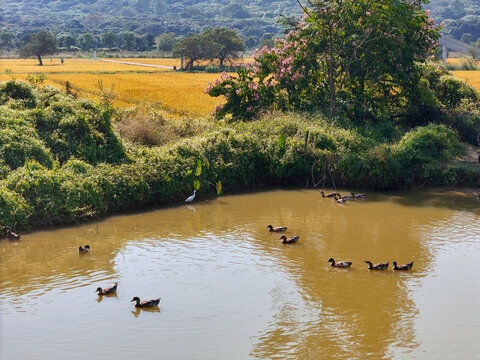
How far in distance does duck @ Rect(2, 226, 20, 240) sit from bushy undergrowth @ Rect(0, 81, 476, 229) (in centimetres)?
34

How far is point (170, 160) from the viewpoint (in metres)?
17.4

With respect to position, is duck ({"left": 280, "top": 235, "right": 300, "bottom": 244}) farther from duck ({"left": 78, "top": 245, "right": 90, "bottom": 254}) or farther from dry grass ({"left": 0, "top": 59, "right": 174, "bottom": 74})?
dry grass ({"left": 0, "top": 59, "right": 174, "bottom": 74})

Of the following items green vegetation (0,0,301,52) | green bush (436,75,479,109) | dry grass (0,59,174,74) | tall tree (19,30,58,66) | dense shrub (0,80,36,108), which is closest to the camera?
dense shrub (0,80,36,108)

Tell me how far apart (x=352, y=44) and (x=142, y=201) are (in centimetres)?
1060

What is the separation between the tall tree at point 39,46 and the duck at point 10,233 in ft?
203

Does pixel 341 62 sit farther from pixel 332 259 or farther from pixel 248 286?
pixel 248 286

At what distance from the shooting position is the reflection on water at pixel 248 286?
8.77 metres

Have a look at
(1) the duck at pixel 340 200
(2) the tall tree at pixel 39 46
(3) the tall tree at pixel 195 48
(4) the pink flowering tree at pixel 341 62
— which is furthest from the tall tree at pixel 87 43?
(1) the duck at pixel 340 200

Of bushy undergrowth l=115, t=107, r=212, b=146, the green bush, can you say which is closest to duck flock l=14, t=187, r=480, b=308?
bushy undergrowth l=115, t=107, r=212, b=146

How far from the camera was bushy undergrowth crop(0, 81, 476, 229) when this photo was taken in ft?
49.4

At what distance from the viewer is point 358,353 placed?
851 cm

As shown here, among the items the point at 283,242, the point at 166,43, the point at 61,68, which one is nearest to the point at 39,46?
the point at 61,68

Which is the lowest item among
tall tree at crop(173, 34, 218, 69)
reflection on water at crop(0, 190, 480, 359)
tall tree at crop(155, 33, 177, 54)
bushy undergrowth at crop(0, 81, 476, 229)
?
reflection on water at crop(0, 190, 480, 359)

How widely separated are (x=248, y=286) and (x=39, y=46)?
A: 67.6 meters
